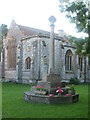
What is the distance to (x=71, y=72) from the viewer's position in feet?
109

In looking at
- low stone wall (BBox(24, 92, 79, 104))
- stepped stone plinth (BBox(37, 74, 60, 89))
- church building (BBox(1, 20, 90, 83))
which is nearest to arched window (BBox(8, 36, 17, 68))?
church building (BBox(1, 20, 90, 83))

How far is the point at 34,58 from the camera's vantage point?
28.8 meters

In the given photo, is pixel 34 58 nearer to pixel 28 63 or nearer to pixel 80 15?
pixel 28 63

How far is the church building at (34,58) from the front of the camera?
28.9m

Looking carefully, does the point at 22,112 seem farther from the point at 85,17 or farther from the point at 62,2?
the point at 62,2

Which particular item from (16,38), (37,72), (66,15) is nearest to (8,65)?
(16,38)

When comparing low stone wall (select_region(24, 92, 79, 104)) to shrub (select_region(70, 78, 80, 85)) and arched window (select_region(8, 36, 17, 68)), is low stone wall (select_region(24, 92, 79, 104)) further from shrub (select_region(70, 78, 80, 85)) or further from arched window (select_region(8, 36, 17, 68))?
arched window (select_region(8, 36, 17, 68))

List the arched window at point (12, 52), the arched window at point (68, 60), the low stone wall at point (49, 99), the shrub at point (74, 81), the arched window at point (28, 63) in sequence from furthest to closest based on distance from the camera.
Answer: the arched window at point (12, 52), the arched window at point (68, 60), the shrub at point (74, 81), the arched window at point (28, 63), the low stone wall at point (49, 99)

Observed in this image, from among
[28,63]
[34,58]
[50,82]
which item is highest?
[34,58]

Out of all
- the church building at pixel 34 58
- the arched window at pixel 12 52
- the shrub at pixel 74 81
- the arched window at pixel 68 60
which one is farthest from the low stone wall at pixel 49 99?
the arched window at pixel 12 52

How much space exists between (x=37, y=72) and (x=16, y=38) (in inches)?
334

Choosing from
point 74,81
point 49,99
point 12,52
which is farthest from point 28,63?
A: point 49,99

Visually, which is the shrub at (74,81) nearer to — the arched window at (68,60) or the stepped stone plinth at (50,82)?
the arched window at (68,60)

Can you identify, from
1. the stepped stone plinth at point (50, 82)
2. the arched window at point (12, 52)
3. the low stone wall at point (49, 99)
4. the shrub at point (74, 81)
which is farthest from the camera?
the arched window at point (12, 52)
